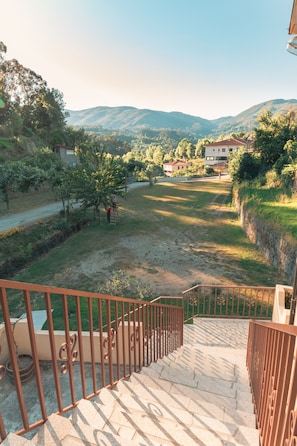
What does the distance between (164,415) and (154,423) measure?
0.65 feet

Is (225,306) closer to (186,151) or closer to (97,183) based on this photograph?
(97,183)

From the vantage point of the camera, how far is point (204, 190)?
26.8 metres

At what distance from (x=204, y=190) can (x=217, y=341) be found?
22.4 m

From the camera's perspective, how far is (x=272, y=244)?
10234 mm

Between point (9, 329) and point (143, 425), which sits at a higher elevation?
point (9, 329)

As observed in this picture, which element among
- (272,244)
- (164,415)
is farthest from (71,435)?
(272,244)

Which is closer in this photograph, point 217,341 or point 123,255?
point 217,341

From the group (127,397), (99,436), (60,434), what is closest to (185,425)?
(127,397)

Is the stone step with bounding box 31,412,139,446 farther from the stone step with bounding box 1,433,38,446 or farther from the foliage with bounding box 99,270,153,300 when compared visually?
the foliage with bounding box 99,270,153,300

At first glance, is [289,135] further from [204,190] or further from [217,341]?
[217,341]

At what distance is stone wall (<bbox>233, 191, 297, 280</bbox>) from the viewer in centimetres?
884

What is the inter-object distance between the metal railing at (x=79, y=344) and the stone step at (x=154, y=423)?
19 centimetres

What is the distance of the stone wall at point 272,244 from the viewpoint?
8836 mm

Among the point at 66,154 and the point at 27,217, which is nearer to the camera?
the point at 27,217
